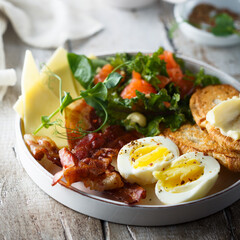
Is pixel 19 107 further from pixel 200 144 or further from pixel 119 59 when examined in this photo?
pixel 200 144

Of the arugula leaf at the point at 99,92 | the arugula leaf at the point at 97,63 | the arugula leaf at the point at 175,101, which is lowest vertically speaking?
the arugula leaf at the point at 175,101

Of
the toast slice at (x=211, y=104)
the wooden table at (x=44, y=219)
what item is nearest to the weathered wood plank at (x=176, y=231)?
the wooden table at (x=44, y=219)

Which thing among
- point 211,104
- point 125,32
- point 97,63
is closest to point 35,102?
point 97,63

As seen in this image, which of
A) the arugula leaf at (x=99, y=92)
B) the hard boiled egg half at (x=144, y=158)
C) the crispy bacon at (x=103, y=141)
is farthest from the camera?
the arugula leaf at (x=99, y=92)

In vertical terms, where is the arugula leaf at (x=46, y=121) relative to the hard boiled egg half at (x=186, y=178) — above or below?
above

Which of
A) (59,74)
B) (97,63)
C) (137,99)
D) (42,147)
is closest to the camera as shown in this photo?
(42,147)

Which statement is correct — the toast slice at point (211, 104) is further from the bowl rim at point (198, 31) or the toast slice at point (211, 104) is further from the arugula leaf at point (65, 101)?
the bowl rim at point (198, 31)

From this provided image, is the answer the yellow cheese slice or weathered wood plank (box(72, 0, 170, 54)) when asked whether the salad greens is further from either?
weathered wood plank (box(72, 0, 170, 54))
